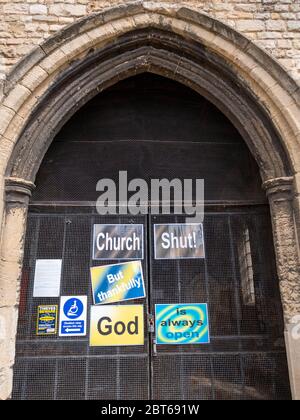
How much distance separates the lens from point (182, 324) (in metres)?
3.51

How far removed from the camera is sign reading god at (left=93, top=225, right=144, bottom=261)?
3707mm

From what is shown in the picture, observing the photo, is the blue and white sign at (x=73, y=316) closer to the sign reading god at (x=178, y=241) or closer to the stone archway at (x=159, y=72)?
the stone archway at (x=159, y=72)

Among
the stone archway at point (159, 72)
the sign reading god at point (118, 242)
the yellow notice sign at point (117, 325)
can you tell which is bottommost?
the yellow notice sign at point (117, 325)

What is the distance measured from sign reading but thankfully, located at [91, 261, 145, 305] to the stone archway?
81 cm

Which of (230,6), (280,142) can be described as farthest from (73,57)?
(280,142)

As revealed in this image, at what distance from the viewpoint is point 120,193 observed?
3.91 metres

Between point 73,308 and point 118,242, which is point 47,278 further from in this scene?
point 118,242

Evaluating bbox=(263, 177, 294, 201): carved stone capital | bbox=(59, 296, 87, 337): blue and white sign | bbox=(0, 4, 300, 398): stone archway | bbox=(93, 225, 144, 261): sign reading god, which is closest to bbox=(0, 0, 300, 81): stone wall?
bbox=(0, 4, 300, 398): stone archway

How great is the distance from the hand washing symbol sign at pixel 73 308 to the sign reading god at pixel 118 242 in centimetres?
49

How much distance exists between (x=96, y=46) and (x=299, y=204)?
262 cm

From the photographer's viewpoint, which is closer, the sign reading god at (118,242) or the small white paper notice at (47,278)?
the small white paper notice at (47,278)

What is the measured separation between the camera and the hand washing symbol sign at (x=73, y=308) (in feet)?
11.5

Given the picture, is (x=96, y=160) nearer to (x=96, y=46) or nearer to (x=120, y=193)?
(x=120, y=193)

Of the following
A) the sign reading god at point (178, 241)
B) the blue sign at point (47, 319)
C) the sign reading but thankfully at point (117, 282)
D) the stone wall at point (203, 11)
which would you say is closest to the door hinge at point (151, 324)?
the sign reading but thankfully at point (117, 282)
